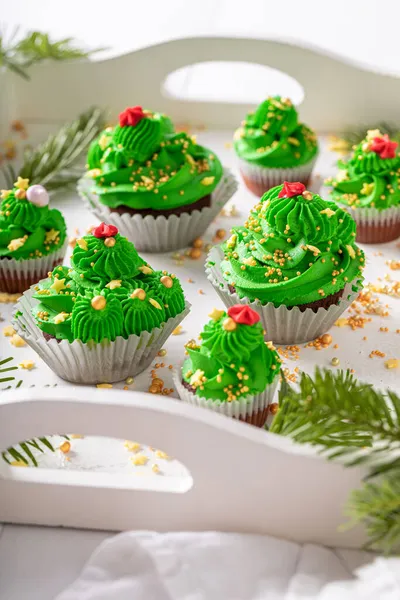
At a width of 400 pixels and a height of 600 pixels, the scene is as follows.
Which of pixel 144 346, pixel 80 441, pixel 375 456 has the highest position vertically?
pixel 375 456

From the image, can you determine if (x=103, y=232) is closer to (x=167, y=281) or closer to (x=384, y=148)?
(x=167, y=281)

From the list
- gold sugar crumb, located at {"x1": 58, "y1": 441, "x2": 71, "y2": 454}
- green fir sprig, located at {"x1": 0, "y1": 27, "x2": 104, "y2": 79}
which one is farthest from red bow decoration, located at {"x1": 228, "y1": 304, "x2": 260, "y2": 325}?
green fir sprig, located at {"x1": 0, "y1": 27, "x2": 104, "y2": 79}

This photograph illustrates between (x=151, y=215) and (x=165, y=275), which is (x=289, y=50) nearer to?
(x=151, y=215)

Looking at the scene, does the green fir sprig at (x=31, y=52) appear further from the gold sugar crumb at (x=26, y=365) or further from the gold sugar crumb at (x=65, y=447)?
the gold sugar crumb at (x=65, y=447)

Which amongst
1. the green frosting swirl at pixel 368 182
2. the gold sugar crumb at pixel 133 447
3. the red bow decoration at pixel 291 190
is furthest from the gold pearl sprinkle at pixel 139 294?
the green frosting swirl at pixel 368 182

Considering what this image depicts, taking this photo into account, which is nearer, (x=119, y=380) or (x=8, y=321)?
(x=119, y=380)

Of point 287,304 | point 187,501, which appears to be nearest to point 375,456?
point 187,501

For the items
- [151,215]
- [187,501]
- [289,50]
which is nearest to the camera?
[187,501]

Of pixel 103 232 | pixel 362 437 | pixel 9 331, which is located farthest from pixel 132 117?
pixel 362 437
